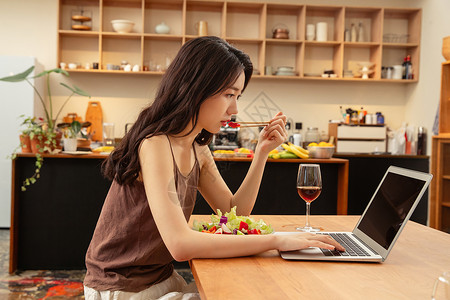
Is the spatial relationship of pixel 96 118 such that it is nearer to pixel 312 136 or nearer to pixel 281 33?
pixel 281 33

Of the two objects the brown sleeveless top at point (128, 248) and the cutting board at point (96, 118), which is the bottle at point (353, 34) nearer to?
the cutting board at point (96, 118)

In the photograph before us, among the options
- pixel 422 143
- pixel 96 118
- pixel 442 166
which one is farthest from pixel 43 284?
pixel 422 143

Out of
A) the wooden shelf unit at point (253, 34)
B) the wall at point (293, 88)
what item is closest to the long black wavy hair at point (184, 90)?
the wall at point (293, 88)

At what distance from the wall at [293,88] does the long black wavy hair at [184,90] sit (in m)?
4.20

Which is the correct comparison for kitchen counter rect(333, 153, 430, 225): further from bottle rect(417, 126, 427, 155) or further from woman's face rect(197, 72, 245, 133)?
woman's face rect(197, 72, 245, 133)

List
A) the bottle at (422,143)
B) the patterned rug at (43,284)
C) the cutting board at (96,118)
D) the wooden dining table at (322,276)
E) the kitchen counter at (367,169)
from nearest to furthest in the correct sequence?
the wooden dining table at (322,276) → the patterned rug at (43,284) → the kitchen counter at (367,169) → the bottle at (422,143) → the cutting board at (96,118)

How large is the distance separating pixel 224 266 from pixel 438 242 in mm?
656

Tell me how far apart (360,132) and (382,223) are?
4702mm

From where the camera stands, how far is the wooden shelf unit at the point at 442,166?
451cm

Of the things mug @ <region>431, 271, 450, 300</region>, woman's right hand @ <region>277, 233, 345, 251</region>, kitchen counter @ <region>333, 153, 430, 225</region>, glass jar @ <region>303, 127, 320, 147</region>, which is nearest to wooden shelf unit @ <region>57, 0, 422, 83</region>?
glass jar @ <region>303, 127, 320, 147</region>

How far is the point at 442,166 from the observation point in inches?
178

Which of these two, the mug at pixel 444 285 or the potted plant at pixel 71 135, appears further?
the potted plant at pixel 71 135

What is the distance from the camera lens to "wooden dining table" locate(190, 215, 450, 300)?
918 millimetres

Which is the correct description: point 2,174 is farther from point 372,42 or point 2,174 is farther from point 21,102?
point 372,42
